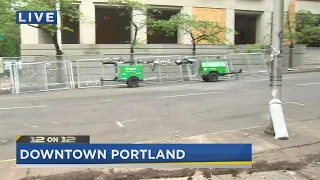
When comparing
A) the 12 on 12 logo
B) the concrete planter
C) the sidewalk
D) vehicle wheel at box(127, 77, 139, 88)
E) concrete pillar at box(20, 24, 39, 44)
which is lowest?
the sidewalk

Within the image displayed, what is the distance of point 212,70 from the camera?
20109mm

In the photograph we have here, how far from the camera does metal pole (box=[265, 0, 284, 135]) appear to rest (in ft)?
22.8

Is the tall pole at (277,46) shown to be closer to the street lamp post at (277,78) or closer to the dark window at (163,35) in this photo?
the street lamp post at (277,78)

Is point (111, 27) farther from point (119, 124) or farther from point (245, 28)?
point (119, 124)

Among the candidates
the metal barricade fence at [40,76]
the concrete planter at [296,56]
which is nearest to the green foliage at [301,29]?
the concrete planter at [296,56]

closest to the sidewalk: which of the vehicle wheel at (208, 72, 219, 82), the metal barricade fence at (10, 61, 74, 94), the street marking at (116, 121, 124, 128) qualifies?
the street marking at (116, 121, 124, 128)

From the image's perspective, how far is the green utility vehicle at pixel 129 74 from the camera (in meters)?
18.4

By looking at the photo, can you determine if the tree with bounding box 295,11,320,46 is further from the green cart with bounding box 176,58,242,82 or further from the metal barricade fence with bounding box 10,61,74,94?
the metal barricade fence with bounding box 10,61,74,94

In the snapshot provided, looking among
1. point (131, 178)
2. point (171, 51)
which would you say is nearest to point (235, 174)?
point (131, 178)

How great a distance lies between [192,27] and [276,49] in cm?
1797

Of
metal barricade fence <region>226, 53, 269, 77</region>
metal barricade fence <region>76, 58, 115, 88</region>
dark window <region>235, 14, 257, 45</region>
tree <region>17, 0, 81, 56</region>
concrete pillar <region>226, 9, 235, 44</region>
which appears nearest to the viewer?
tree <region>17, 0, 81, 56</region>

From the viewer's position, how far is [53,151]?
294 centimetres

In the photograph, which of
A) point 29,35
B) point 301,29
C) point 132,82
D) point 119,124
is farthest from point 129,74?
point 301,29

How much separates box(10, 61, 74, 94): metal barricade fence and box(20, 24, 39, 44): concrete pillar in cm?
676
